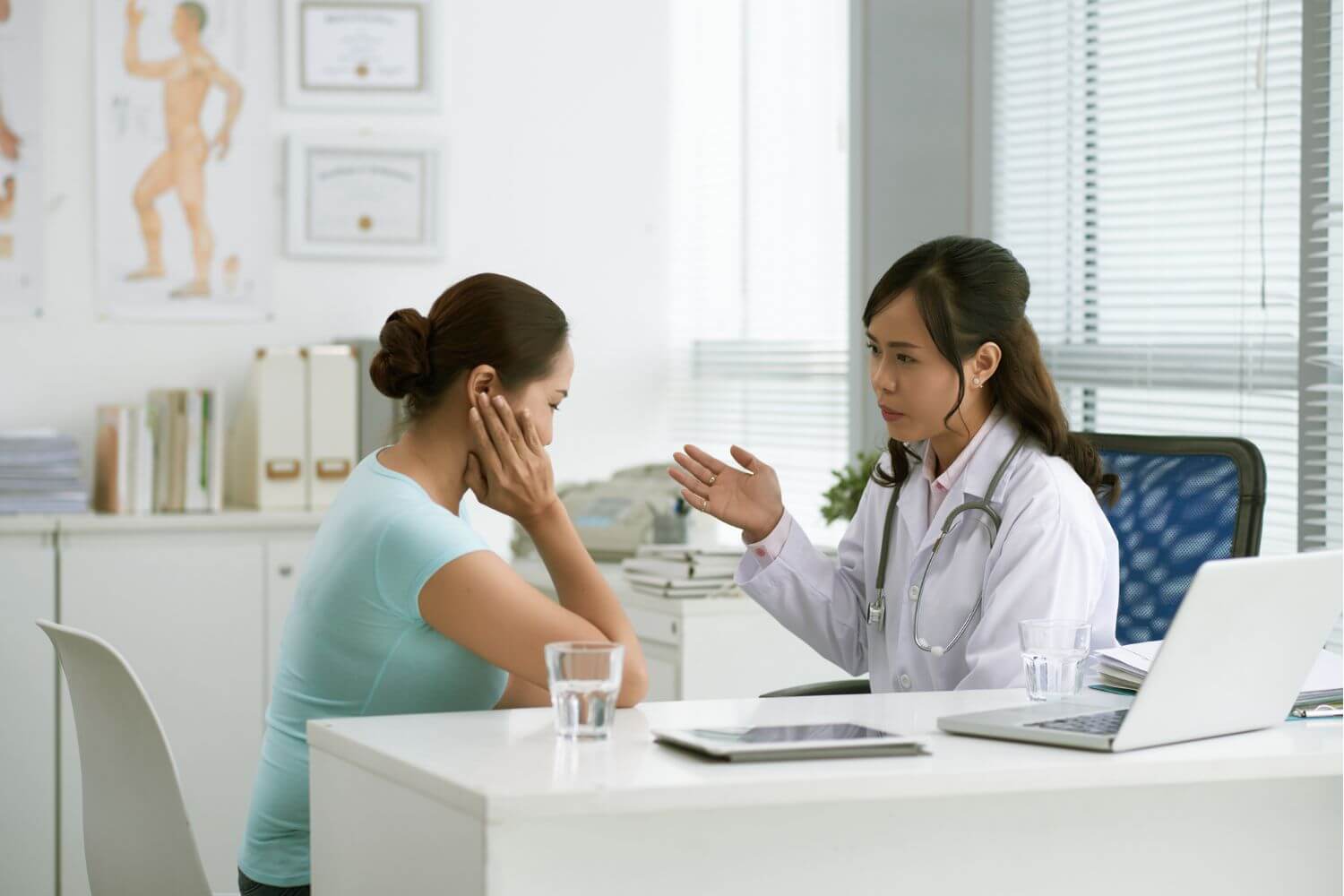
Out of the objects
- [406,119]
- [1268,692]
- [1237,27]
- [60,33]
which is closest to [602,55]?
[406,119]

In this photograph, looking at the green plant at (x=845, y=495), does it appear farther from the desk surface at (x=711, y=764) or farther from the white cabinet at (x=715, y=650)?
the desk surface at (x=711, y=764)

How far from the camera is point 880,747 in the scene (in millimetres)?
1317

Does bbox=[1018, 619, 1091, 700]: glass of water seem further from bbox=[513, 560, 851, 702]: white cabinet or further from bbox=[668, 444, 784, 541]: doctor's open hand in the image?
bbox=[513, 560, 851, 702]: white cabinet

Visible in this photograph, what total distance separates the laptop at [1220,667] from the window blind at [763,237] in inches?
109

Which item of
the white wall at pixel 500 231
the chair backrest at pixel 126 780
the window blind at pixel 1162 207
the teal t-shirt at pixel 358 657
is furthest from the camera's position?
the white wall at pixel 500 231

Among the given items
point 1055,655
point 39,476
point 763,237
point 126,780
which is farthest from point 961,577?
point 763,237

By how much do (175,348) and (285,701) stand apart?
253 cm

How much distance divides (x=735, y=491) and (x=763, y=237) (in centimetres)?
245

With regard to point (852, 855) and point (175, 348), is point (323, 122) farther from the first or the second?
point (852, 855)

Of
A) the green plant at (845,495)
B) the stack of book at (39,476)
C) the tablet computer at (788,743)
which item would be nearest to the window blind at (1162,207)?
the green plant at (845,495)

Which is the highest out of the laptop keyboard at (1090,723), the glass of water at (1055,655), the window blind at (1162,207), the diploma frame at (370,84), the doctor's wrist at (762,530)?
the diploma frame at (370,84)

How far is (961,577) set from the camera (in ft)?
6.79

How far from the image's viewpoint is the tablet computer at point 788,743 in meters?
1.29

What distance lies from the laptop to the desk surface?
0.02m
